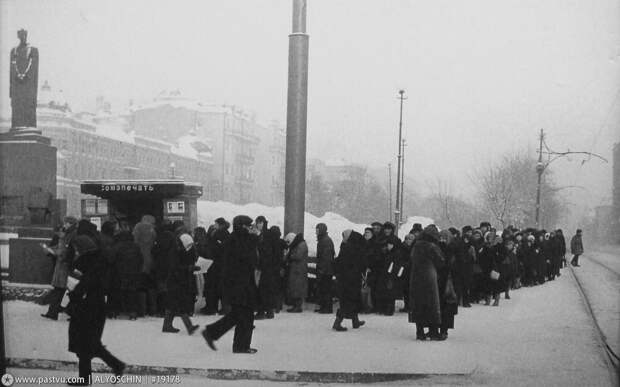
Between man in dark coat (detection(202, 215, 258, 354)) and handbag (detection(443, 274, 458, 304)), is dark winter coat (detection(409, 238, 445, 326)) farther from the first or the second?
man in dark coat (detection(202, 215, 258, 354))

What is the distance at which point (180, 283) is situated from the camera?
35.6 feet

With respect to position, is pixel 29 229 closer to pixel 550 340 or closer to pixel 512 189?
pixel 550 340

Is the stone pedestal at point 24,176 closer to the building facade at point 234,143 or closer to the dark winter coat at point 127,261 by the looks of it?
the dark winter coat at point 127,261

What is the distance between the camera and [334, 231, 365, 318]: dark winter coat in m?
12.0

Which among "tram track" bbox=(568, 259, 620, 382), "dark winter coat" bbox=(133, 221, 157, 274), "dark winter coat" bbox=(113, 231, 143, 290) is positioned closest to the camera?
"tram track" bbox=(568, 259, 620, 382)

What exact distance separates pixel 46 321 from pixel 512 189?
151 feet

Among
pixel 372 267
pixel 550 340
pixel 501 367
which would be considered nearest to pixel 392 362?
pixel 501 367

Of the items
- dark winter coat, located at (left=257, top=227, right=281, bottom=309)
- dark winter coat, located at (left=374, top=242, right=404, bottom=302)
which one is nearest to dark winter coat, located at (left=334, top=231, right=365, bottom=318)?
dark winter coat, located at (left=257, top=227, right=281, bottom=309)

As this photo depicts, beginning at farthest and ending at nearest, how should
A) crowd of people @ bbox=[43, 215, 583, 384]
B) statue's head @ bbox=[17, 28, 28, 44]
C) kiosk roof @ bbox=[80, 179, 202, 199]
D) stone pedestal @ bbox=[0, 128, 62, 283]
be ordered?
statue's head @ bbox=[17, 28, 28, 44], kiosk roof @ bbox=[80, 179, 202, 199], stone pedestal @ bbox=[0, 128, 62, 283], crowd of people @ bbox=[43, 215, 583, 384]

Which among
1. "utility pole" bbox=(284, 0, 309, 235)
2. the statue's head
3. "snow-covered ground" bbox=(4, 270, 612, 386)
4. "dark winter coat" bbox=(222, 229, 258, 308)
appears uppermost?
the statue's head

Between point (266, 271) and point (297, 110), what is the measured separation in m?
2.90

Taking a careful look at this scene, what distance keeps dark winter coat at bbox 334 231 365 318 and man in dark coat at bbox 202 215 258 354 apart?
8.94 feet

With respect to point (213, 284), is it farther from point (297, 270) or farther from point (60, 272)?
point (60, 272)

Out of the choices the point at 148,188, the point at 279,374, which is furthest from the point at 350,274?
the point at 148,188
